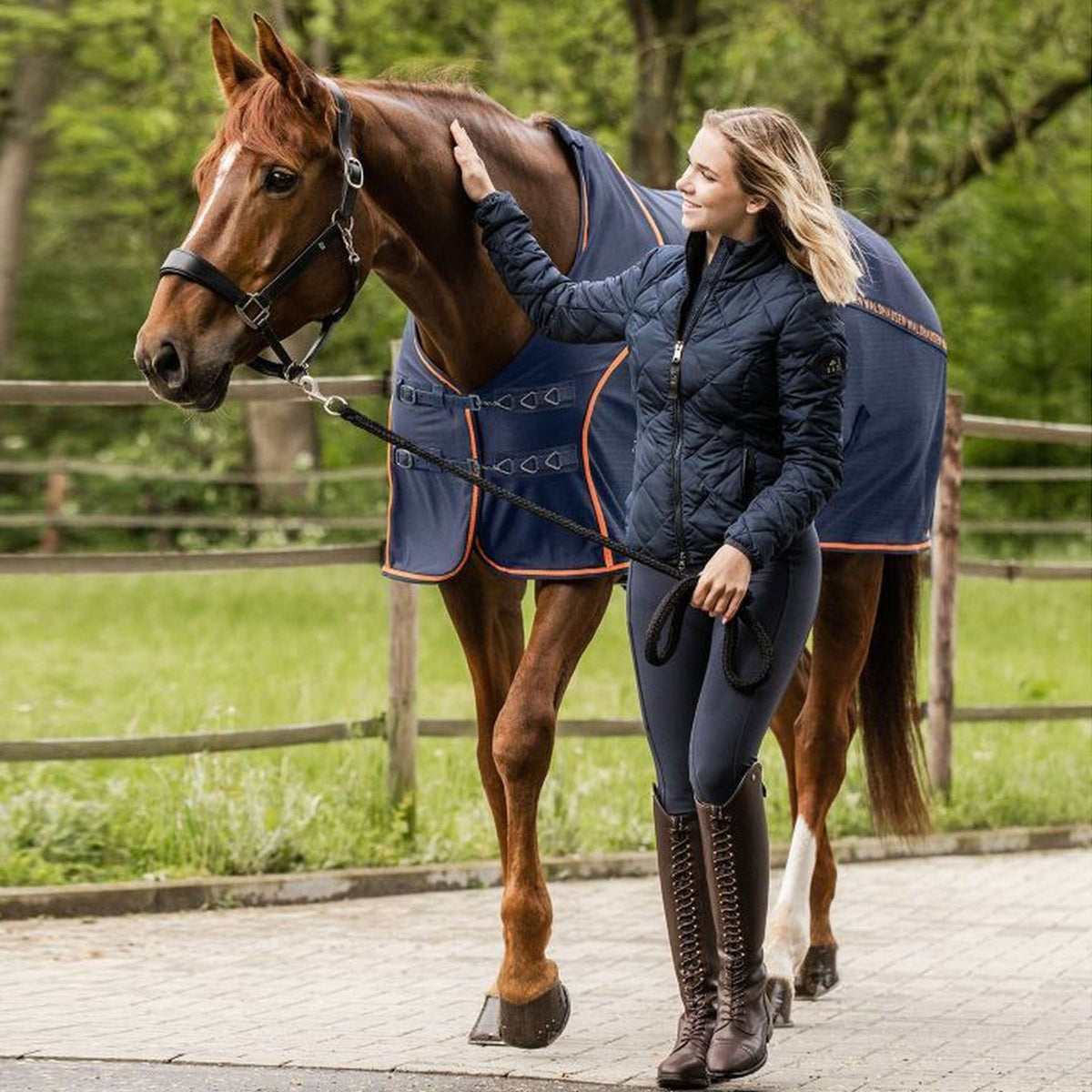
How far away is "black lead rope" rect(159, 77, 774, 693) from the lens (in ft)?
14.7

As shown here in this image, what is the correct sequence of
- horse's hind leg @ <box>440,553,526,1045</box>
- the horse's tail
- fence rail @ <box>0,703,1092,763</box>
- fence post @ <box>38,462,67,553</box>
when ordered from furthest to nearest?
fence post @ <box>38,462,67,553</box> → fence rail @ <box>0,703,1092,763</box> → the horse's tail → horse's hind leg @ <box>440,553,526,1045</box>

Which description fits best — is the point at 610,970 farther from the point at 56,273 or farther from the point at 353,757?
the point at 56,273

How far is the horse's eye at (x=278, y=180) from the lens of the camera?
4.65 metres

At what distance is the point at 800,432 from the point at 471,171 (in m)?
1.10

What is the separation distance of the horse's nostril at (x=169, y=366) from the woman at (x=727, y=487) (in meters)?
0.90

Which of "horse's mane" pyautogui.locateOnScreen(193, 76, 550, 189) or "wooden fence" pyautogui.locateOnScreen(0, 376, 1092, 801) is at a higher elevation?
"horse's mane" pyautogui.locateOnScreen(193, 76, 550, 189)

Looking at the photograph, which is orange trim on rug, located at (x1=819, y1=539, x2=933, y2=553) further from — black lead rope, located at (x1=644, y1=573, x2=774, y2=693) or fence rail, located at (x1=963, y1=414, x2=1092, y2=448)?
fence rail, located at (x1=963, y1=414, x2=1092, y2=448)

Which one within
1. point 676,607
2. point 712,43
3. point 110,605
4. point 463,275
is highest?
point 712,43

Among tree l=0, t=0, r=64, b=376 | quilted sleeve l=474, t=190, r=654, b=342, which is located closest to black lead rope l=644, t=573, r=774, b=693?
quilted sleeve l=474, t=190, r=654, b=342

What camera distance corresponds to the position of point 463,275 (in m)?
5.05

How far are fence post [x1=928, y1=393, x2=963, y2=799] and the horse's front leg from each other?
13.3ft

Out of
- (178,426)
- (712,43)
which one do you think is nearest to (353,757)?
(712,43)

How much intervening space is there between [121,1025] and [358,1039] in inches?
22.8

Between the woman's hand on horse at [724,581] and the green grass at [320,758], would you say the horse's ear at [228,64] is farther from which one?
the green grass at [320,758]
